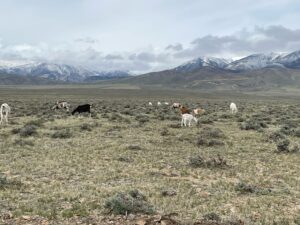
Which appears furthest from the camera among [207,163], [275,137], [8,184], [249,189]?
[275,137]

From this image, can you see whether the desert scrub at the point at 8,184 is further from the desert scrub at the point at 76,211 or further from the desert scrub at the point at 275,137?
the desert scrub at the point at 275,137

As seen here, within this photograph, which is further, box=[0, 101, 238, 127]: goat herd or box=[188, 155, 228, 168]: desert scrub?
box=[0, 101, 238, 127]: goat herd

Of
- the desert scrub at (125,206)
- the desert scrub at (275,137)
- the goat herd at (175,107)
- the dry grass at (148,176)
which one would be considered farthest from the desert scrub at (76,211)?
the goat herd at (175,107)

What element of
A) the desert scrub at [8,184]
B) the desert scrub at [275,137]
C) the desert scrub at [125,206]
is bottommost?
the desert scrub at [275,137]

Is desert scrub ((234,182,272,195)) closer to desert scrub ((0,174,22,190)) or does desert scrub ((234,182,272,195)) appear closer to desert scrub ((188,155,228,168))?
desert scrub ((188,155,228,168))

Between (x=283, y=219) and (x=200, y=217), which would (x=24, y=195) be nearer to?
(x=200, y=217)

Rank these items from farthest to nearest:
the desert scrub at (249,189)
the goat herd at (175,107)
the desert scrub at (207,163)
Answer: the goat herd at (175,107) → the desert scrub at (207,163) → the desert scrub at (249,189)

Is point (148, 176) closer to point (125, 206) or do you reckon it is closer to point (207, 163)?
point (207, 163)

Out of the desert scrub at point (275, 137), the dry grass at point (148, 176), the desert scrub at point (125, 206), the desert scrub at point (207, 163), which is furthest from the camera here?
the desert scrub at point (275, 137)

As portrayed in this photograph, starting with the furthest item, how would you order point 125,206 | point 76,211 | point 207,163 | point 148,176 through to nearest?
1. point 207,163
2. point 148,176
3. point 76,211
4. point 125,206

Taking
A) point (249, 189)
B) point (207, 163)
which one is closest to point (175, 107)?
point (207, 163)

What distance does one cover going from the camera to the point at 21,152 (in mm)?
18453

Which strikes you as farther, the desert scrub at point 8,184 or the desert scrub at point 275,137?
the desert scrub at point 275,137

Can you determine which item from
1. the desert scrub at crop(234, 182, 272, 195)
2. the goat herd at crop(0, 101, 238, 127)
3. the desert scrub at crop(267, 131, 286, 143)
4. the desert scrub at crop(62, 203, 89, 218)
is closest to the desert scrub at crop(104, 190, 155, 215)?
the desert scrub at crop(62, 203, 89, 218)
